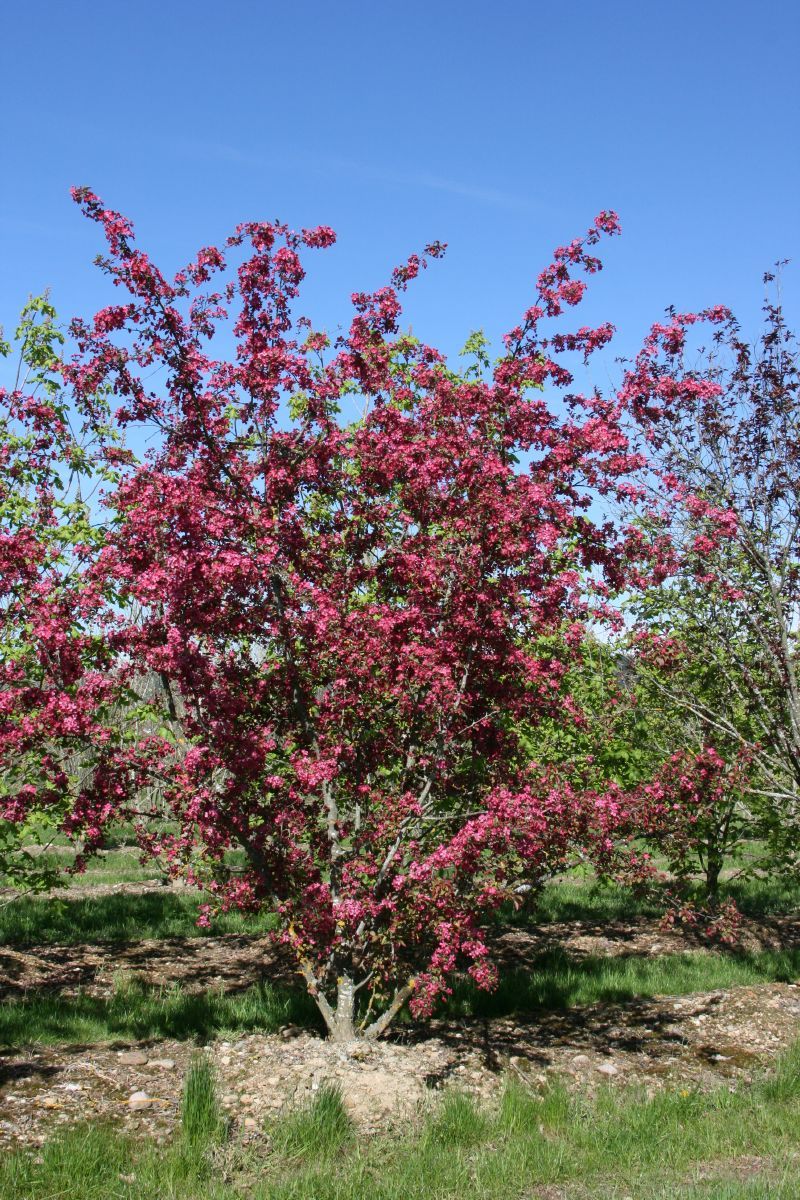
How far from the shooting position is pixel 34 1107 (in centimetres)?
550

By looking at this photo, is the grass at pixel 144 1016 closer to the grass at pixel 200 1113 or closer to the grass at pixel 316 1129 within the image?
the grass at pixel 200 1113

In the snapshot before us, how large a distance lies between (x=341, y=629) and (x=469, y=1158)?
3.32 metres

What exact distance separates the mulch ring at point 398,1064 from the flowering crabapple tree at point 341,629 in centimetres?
52

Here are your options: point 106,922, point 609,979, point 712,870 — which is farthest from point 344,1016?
point 712,870

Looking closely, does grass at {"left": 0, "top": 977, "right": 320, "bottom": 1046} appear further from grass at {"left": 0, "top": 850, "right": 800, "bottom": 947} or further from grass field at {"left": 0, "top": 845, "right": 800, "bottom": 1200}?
grass at {"left": 0, "top": 850, "right": 800, "bottom": 947}

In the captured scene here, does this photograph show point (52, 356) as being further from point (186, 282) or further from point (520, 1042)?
point (520, 1042)

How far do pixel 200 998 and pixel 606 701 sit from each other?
5.35 meters

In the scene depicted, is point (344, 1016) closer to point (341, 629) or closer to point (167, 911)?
point (341, 629)

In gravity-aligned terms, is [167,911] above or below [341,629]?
below

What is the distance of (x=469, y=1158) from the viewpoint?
5070mm

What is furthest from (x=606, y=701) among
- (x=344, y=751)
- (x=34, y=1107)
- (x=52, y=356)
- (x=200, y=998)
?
(x=52, y=356)

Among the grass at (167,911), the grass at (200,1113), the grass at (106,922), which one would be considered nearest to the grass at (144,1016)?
the grass at (167,911)

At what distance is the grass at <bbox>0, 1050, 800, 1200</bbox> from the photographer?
455 cm

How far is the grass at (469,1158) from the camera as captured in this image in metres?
4.55
